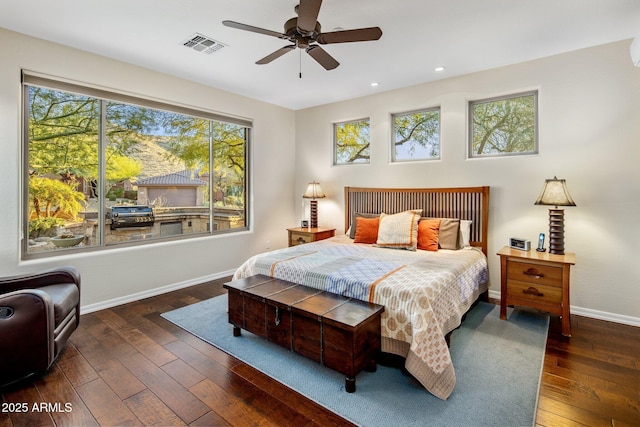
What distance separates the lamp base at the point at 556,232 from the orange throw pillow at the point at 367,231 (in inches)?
71.6

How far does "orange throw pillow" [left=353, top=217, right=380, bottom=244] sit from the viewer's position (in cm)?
413

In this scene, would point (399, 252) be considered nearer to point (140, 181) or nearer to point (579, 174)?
point (579, 174)

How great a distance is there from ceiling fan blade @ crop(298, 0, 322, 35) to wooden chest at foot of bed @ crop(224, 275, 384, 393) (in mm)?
1964

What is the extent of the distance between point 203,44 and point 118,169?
1.74 meters

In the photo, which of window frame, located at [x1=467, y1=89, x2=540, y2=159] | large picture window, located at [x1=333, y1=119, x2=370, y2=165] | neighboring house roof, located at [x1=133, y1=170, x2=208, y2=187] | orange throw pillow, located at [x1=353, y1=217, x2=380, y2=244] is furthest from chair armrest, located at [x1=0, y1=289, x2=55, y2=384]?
window frame, located at [x1=467, y1=89, x2=540, y2=159]

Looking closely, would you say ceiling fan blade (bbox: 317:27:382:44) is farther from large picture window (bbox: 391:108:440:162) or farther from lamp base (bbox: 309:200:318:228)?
lamp base (bbox: 309:200:318:228)

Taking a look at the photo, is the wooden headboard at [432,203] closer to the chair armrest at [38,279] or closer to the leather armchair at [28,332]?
the chair armrest at [38,279]

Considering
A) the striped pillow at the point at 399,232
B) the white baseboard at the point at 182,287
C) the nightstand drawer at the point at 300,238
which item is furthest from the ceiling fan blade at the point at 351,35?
the white baseboard at the point at 182,287

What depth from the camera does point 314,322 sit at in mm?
2232

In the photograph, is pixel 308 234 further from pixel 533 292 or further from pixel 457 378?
pixel 457 378

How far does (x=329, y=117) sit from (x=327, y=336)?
4013mm

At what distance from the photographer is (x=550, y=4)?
2537 millimetres

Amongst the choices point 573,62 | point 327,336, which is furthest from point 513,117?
point 327,336

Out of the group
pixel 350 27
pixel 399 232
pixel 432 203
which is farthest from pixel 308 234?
pixel 350 27
